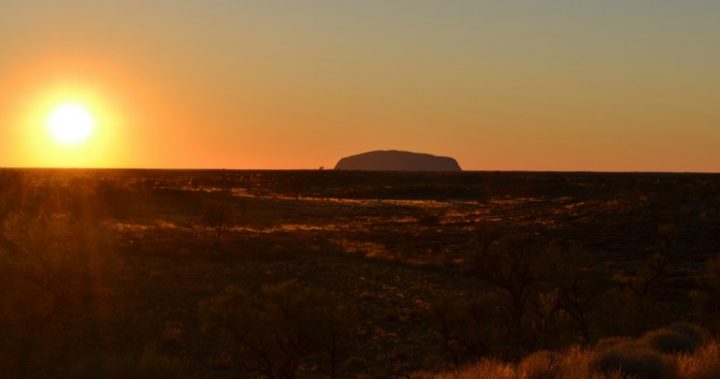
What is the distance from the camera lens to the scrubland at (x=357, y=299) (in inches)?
712

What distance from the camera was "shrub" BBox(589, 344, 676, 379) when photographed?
39.7 ft

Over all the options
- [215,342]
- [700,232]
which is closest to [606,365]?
[215,342]

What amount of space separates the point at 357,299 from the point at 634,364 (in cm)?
2122

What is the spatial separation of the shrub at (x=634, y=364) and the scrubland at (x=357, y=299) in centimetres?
3

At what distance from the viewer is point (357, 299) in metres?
32.9

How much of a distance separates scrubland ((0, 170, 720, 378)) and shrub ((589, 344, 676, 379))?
0.03 meters

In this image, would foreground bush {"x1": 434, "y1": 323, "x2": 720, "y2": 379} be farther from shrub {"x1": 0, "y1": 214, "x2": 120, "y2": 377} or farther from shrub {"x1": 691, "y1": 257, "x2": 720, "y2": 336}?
shrub {"x1": 0, "y1": 214, "x2": 120, "y2": 377}

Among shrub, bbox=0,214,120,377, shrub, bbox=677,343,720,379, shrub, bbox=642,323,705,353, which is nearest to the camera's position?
shrub, bbox=677,343,720,379

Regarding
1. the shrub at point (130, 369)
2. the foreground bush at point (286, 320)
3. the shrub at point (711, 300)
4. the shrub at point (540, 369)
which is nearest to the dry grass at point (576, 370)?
the shrub at point (540, 369)

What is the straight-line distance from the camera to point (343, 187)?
137125 millimetres

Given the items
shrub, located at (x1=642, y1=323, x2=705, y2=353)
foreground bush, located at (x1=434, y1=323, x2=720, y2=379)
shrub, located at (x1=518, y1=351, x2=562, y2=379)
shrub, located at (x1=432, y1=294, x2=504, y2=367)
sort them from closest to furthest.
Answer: foreground bush, located at (x1=434, y1=323, x2=720, y2=379) → shrub, located at (x1=518, y1=351, x2=562, y2=379) → shrub, located at (x1=642, y1=323, x2=705, y2=353) → shrub, located at (x1=432, y1=294, x2=504, y2=367)

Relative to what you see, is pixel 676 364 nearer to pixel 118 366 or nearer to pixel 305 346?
pixel 305 346

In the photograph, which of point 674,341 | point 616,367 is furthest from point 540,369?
point 674,341

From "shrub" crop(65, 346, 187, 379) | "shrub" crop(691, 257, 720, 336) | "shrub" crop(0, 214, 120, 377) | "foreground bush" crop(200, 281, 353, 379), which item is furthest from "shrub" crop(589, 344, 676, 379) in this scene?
"shrub" crop(0, 214, 120, 377)
